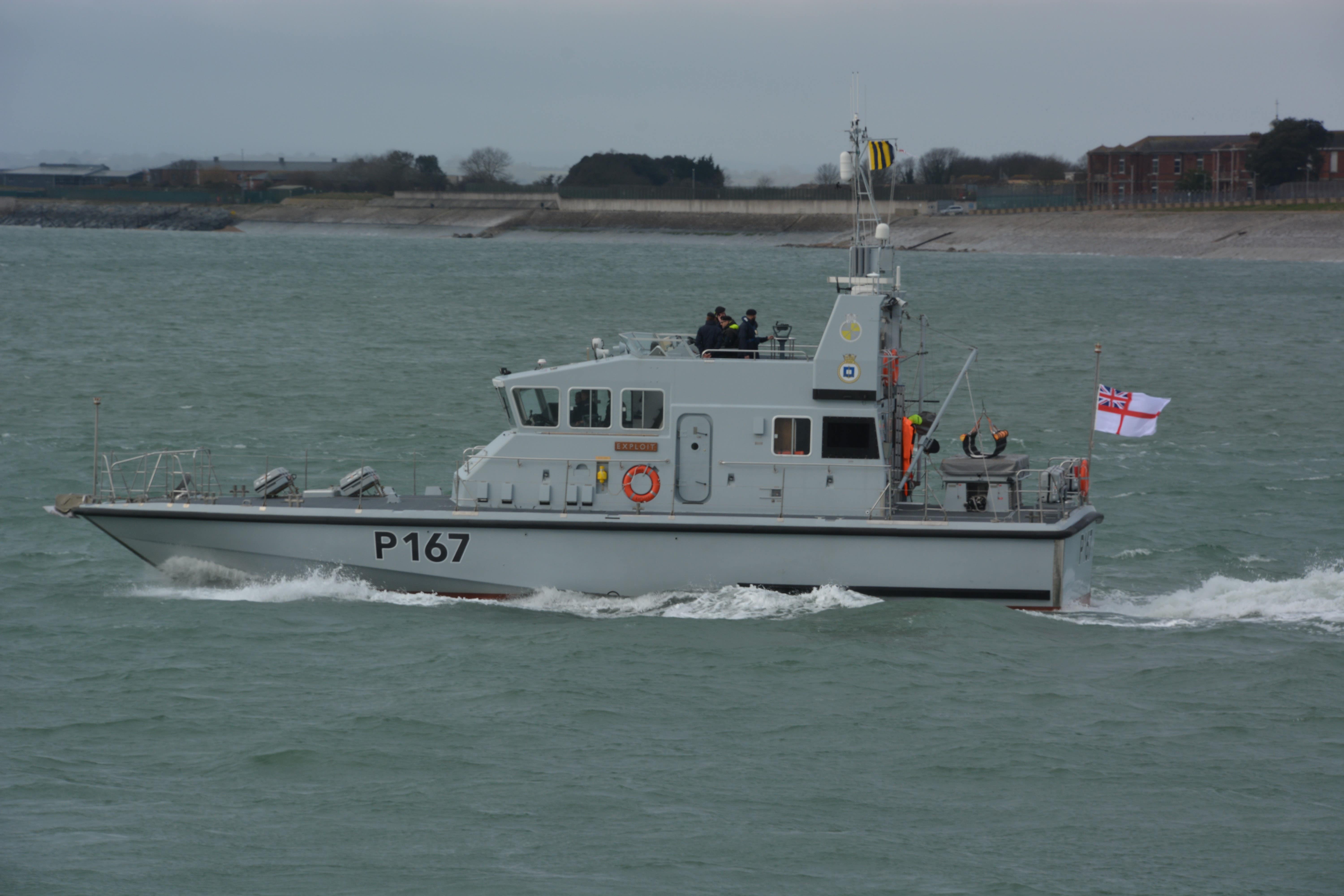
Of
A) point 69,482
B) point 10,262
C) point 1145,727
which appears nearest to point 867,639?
point 1145,727

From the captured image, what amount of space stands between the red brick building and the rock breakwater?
292 ft

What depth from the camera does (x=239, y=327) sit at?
49688 mm

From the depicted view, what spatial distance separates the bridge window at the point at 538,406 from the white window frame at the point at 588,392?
0.08 m

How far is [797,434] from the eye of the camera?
16969 millimetres

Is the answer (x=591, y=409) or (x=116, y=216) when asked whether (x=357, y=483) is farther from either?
(x=116, y=216)

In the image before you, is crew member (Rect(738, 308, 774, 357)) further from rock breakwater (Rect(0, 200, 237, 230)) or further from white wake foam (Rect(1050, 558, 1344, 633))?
rock breakwater (Rect(0, 200, 237, 230))

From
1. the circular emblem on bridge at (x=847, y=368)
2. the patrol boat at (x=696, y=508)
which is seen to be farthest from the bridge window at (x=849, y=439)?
the circular emblem on bridge at (x=847, y=368)

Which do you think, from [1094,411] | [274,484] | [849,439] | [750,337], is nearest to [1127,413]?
[849,439]

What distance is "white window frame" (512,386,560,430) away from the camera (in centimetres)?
1703

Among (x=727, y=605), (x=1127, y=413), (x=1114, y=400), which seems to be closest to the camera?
(x=727, y=605)

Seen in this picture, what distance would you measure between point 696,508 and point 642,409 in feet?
4.28

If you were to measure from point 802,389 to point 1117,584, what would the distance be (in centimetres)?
562

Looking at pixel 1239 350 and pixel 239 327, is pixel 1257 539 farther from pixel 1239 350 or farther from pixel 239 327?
pixel 239 327

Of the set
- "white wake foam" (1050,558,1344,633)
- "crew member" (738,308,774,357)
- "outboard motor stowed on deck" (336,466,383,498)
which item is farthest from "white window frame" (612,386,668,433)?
"white wake foam" (1050,558,1344,633)
